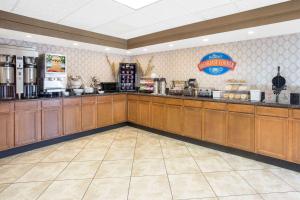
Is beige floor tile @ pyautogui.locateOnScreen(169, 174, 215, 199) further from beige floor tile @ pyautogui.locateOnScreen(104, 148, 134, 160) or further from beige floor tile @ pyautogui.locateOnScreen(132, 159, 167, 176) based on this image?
beige floor tile @ pyautogui.locateOnScreen(104, 148, 134, 160)

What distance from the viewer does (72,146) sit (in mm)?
4238

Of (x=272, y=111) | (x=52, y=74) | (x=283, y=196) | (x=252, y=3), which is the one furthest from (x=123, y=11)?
(x=283, y=196)

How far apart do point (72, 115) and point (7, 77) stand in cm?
151

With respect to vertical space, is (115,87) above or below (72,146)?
above

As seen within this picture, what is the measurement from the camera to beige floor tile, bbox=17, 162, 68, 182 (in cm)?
283

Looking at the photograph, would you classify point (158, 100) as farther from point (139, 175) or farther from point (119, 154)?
point (139, 175)

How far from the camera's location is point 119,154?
378 cm

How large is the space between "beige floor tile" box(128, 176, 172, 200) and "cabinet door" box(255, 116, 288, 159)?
1843 millimetres

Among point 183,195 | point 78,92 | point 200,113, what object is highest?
point 78,92

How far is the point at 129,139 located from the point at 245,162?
2.52 m

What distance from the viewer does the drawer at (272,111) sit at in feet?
10.4

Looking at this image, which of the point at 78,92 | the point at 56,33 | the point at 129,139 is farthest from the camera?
the point at 78,92

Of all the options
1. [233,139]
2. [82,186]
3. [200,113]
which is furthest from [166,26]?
[82,186]

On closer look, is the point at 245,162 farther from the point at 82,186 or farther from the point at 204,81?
the point at 82,186
